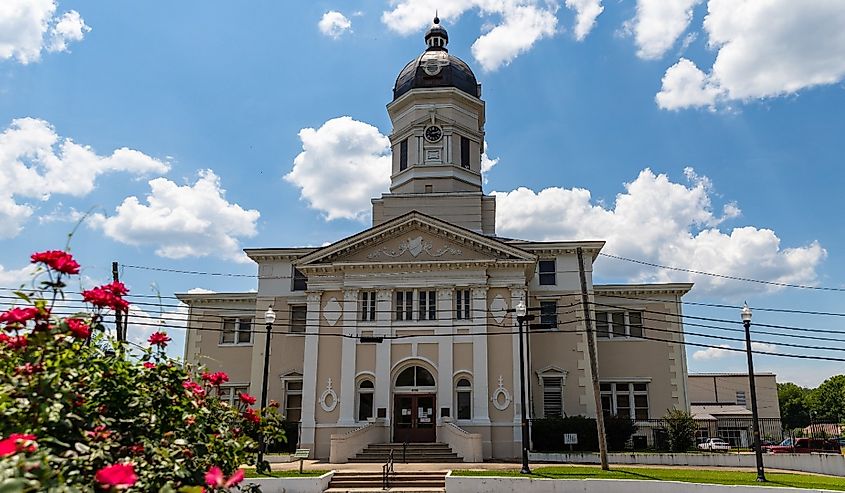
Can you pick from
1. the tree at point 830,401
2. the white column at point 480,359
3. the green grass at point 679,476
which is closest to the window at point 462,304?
the white column at point 480,359

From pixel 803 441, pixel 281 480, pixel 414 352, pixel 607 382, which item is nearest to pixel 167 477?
pixel 281 480

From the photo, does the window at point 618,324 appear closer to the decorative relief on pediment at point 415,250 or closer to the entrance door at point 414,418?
the decorative relief on pediment at point 415,250

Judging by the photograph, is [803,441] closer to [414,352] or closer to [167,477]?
[414,352]

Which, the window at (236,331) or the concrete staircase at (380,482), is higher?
the window at (236,331)

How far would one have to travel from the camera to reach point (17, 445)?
4.15m

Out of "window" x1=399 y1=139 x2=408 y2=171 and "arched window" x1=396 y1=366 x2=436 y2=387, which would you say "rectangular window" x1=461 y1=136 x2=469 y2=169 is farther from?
"arched window" x1=396 y1=366 x2=436 y2=387

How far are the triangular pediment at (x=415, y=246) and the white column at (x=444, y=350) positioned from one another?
6.25 ft

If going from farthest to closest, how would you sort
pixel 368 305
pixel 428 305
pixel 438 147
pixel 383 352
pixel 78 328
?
pixel 438 147 → pixel 368 305 → pixel 428 305 → pixel 383 352 → pixel 78 328

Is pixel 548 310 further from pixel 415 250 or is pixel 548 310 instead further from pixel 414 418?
pixel 414 418

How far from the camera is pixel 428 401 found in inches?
1331

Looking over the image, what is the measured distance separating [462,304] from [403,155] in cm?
1168

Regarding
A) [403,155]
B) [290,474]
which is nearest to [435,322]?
[403,155]

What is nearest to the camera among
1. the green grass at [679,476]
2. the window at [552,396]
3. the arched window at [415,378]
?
the green grass at [679,476]

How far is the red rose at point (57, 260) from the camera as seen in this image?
19.0 feet
